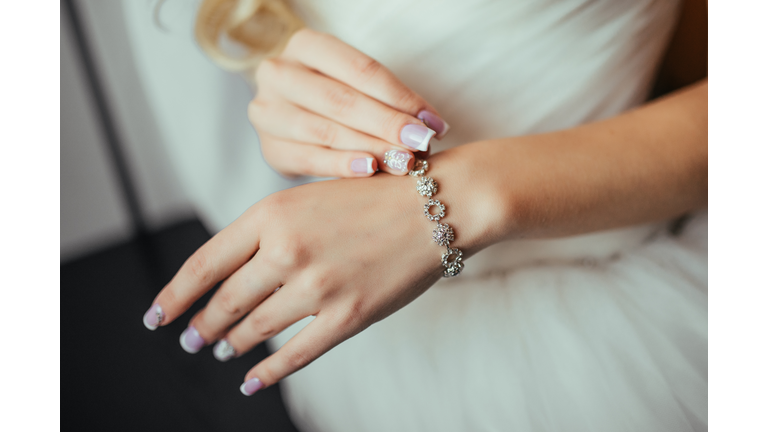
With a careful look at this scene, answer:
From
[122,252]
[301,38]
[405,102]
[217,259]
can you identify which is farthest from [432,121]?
[122,252]

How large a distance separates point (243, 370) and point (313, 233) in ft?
2.30

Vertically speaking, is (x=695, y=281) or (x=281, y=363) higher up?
(x=281, y=363)

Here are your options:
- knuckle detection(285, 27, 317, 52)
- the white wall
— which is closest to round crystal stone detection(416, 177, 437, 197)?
knuckle detection(285, 27, 317, 52)

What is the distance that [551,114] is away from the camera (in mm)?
A: 911

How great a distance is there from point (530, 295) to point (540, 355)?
13 centimetres

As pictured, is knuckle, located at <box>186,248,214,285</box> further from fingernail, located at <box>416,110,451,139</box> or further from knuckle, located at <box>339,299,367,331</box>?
fingernail, located at <box>416,110,451,139</box>

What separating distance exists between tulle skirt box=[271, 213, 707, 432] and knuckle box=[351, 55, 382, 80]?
0.48m

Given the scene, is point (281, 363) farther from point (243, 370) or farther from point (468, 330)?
point (243, 370)

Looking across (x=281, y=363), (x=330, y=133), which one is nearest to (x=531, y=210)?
(x=330, y=133)

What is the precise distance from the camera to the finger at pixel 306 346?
0.68 meters

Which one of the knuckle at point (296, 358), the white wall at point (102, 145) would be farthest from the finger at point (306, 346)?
the white wall at point (102, 145)

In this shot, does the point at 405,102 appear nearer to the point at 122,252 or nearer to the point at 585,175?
the point at 585,175

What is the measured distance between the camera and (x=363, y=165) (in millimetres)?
712
